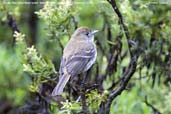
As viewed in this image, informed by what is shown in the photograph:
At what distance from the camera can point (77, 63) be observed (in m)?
4.62

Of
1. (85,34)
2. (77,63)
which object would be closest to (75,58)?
(77,63)

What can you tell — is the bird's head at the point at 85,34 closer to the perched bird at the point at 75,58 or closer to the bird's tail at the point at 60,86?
the perched bird at the point at 75,58

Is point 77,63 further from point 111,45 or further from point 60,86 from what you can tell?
point 111,45

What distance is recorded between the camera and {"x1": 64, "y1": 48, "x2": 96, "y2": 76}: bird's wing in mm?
4563

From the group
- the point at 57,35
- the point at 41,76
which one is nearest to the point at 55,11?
the point at 57,35

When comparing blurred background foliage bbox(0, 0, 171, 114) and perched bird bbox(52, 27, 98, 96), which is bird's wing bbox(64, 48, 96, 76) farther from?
blurred background foliage bbox(0, 0, 171, 114)

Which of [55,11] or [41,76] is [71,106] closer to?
[41,76]

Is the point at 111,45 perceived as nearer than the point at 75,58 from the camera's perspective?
No

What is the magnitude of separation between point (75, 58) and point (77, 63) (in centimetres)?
11

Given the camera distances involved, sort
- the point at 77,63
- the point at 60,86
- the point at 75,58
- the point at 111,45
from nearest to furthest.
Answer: the point at 60,86
the point at 77,63
the point at 75,58
the point at 111,45

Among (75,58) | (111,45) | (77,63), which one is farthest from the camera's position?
(111,45)

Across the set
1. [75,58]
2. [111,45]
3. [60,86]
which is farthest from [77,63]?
[111,45]

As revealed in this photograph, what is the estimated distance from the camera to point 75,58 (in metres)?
4.72

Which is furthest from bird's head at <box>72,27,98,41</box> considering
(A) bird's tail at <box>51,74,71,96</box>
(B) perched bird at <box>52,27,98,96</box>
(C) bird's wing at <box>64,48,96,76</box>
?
(A) bird's tail at <box>51,74,71,96</box>
